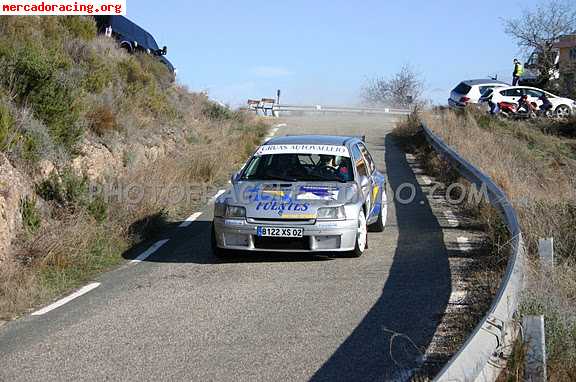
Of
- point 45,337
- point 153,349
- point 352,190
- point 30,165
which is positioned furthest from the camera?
point 30,165

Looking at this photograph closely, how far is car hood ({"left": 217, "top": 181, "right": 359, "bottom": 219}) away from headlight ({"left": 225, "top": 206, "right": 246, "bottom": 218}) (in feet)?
0.18

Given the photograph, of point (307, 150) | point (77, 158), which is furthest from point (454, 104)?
Result: point (307, 150)

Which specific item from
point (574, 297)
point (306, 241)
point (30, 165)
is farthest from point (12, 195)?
point (574, 297)

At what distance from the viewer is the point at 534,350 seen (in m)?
4.91

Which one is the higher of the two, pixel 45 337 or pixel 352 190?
pixel 352 190

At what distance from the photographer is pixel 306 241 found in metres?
9.87

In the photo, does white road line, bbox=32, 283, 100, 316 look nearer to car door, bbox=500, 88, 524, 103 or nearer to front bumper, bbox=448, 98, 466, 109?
front bumper, bbox=448, 98, 466, 109

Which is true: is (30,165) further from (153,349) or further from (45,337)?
(153,349)

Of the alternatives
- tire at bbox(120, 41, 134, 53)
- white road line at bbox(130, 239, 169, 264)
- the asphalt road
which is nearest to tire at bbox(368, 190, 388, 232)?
the asphalt road

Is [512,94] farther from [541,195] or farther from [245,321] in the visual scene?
[245,321]

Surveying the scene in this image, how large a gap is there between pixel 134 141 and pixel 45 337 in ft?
34.6

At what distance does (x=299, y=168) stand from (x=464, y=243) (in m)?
2.36

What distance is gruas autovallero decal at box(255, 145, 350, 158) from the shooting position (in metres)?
11.3

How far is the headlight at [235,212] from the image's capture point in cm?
1003
